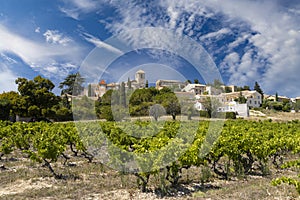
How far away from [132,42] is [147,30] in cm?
105

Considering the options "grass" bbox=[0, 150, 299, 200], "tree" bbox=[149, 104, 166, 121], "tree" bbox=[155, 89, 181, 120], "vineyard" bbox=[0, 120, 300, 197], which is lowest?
"grass" bbox=[0, 150, 299, 200]

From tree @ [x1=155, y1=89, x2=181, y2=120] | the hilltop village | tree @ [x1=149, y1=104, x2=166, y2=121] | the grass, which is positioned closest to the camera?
the grass

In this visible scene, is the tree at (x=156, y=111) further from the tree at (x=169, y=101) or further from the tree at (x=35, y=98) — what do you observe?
the tree at (x=35, y=98)

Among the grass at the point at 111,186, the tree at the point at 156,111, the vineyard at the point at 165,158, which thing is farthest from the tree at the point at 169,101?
the grass at the point at 111,186

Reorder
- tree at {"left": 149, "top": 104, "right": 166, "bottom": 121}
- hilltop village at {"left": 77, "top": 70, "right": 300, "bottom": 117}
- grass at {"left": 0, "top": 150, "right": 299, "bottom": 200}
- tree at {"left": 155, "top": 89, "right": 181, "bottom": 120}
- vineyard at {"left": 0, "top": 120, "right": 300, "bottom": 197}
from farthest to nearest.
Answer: tree at {"left": 155, "top": 89, "right": 181, "bottom": 120} → tree at {"left": 149, "top": 104, "right": 166, "bottom": 121} → hilltop village at {"left": 77, "top": 70, "right": 300, "bottom": 117} → vineyard at {"left": 0, "top": 120, "right": 300, "bottom": 197} → grass at {"left": 0, "top": 150, "right": 299, "bottom": 200}

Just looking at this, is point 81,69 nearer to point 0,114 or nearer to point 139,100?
point 139,100

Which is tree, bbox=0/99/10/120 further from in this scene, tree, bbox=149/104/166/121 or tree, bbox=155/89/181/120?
tree, bbox=155/89/181/120

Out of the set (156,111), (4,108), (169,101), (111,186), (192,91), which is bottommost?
(111,186)

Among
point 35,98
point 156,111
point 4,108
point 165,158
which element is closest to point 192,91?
point 156,111

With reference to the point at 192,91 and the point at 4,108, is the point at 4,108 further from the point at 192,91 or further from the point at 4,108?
the point at 192,91

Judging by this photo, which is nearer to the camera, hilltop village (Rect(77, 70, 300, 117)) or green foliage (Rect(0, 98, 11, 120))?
hilltop village (Rect(77, 70, 300, 117))

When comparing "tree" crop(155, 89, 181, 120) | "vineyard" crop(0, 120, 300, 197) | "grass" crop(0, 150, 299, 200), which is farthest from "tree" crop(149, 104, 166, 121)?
"grass" crop(0, 150, 299, 200)

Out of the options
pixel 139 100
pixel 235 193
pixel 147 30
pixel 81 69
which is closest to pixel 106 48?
pixel 81 69

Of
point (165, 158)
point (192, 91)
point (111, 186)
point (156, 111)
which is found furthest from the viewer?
point (192, 91)
